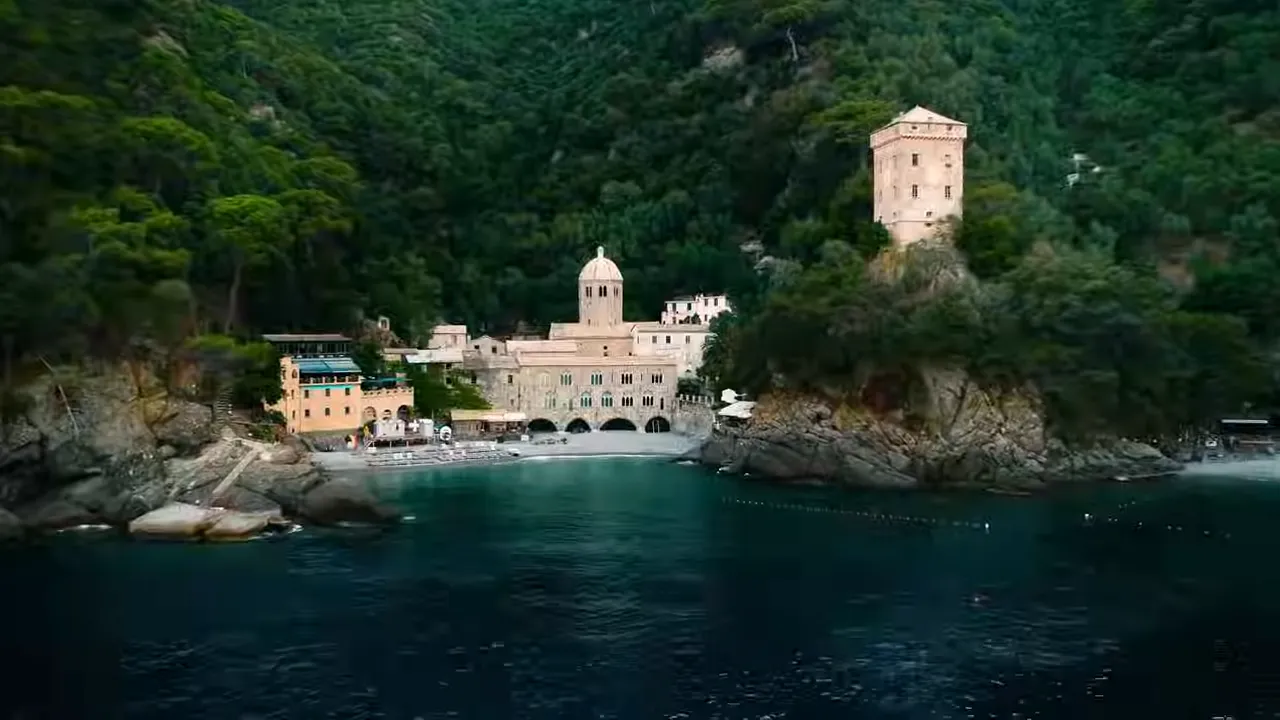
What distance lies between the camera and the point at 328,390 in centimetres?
6581

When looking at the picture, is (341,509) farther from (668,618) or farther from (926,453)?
(926,453)

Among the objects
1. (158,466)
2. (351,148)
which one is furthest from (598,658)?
(351,148)

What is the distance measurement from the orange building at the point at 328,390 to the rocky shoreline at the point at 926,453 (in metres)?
19.6

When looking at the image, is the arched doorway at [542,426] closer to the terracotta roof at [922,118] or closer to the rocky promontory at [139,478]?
the terracotta roof at [922,118]

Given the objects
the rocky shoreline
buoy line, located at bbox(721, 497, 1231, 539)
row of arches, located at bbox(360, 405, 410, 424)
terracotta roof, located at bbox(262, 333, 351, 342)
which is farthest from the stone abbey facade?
buoy line, located at bbox(721, 497, 1231, 539)

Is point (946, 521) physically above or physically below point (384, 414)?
below

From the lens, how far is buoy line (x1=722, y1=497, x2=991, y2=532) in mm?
44562

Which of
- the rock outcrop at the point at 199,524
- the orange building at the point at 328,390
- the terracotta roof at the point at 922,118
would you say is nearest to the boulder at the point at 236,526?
the rock outcrop at the point at 199,524

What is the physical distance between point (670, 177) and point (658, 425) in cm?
2461

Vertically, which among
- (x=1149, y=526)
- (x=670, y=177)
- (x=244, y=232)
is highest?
(x=670, y=177)

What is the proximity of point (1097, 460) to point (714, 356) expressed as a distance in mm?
22612

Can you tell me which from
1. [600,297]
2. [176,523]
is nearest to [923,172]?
[600,297]

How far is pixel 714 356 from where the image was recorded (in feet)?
240

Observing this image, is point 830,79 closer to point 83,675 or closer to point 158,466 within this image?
point 158,466
